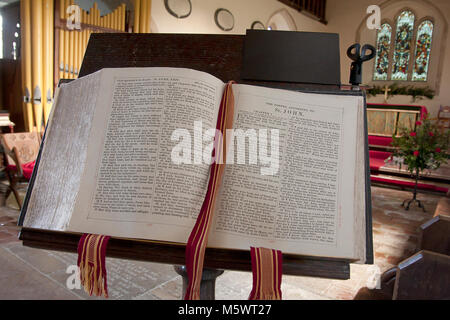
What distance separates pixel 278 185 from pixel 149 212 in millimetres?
227

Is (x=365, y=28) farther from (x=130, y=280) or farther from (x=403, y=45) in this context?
(x=130, y=280)

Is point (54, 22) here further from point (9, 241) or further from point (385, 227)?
point (385, 227)

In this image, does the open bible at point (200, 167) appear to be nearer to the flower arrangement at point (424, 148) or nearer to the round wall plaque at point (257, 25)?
the flower arrangement at point (424, 148)

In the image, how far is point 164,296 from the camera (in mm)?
2246

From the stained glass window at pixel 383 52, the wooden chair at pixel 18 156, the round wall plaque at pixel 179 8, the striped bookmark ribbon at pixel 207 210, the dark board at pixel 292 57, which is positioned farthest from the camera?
the stained glass window at pixel 383 52

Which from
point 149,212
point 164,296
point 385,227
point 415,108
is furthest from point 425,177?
point 149,212

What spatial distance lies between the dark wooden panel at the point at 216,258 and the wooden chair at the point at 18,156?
132 inches

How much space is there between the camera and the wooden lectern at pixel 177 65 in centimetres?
61

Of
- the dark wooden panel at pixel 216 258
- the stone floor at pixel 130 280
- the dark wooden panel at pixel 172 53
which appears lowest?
the stone floor at pixel 130 280

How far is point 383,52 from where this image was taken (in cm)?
1096

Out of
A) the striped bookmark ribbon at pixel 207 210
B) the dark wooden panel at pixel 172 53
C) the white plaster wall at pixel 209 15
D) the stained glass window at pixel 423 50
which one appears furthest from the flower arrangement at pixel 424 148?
the stained glass window at pixel 423 50

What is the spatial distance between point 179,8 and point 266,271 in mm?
6395

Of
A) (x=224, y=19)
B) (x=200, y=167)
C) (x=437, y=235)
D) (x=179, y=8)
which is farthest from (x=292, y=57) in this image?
(x=224, y=19)

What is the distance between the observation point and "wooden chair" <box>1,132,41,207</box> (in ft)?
11.8
